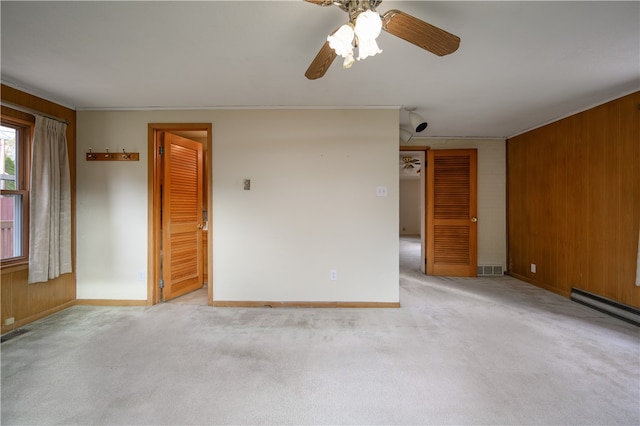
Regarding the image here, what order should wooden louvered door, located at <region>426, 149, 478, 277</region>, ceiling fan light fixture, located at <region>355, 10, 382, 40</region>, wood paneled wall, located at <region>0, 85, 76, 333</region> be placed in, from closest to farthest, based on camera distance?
ceiling fan light fixture, located at <region>355, 10, 382, 40</region> < wood paneled wall, located at <region>0, 85, 76, 333</region> < wooden louvered door, located at <region>426, 149, 478, 277</region>

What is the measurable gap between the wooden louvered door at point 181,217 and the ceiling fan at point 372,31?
9.22 feet

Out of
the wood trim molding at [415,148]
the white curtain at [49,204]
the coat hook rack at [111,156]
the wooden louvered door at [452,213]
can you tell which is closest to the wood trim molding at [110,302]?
the white curtain at [49,204]

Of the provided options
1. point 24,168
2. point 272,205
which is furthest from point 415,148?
point 24,168

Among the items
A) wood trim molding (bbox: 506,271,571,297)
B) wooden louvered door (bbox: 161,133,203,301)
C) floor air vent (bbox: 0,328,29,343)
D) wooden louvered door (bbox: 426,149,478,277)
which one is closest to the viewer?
floor air vent (bbox: 0,328,29,343)

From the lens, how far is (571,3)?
5.18ft

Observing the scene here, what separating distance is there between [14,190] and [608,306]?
624 cm

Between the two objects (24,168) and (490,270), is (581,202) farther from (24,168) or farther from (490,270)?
(24,168)

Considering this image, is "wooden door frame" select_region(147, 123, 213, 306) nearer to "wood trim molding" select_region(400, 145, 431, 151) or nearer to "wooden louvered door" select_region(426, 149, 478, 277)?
"wood trim molding" select_region(400, 145, 431, 151)

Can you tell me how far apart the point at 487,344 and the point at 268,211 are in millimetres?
2520

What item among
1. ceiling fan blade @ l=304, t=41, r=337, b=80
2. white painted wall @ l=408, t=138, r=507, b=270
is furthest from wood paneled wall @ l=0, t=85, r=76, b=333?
white painted wall @ l=408, t=138, r=507, b=270

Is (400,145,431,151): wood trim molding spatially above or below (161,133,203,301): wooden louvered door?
above

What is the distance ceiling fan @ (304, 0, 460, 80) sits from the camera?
129cm

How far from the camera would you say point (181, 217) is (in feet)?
11.8

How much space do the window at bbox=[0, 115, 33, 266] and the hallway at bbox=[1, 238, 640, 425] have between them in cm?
79
